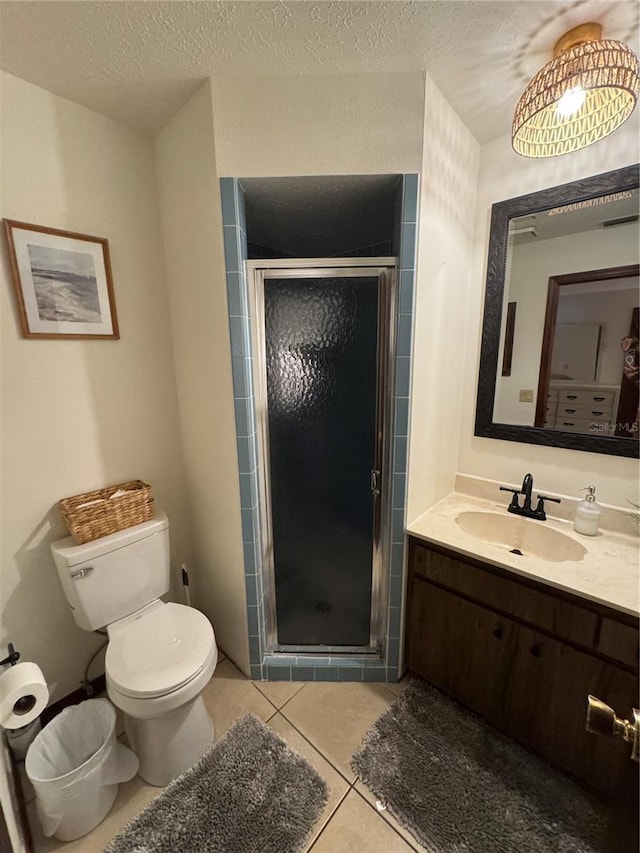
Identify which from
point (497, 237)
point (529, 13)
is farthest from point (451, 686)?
point (529, 13)

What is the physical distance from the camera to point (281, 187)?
132 cm

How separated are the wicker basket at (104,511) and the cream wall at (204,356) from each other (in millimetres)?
289

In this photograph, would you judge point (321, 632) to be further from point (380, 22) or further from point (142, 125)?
point (142, 125)

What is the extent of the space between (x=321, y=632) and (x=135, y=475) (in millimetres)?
1222

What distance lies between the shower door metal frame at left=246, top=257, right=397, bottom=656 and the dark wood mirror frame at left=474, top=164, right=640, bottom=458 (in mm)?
588

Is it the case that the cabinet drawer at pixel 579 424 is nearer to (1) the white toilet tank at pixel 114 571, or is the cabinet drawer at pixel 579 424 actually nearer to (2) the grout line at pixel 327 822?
(2) the grout line at pixel 327 822

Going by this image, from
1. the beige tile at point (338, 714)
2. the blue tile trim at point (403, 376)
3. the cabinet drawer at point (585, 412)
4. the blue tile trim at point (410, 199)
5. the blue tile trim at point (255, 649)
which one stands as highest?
the blue tile trim at point (410, 199)

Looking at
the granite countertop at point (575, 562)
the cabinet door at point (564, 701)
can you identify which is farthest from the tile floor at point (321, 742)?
the granite countertop at point (575, 562)

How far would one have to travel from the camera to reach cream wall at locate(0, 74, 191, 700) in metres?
1.26

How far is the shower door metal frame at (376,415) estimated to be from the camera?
1.40 meters

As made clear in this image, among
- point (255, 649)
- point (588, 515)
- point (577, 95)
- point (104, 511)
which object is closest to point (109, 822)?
point (255, 649)

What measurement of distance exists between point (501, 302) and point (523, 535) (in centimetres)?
109

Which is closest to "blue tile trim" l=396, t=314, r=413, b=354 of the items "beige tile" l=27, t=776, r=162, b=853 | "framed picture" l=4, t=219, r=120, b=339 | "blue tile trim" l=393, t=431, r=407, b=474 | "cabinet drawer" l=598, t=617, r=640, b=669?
"blue tile trim" l=393, t=431, r=407, b=474

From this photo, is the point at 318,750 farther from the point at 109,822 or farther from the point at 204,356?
the point at 204,356
